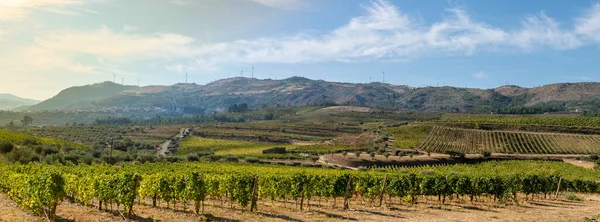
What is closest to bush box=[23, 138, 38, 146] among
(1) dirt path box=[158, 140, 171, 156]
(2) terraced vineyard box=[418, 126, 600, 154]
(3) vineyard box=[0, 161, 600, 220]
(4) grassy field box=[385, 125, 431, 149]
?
(3) vineyard box=[0, 161, 600, 220]

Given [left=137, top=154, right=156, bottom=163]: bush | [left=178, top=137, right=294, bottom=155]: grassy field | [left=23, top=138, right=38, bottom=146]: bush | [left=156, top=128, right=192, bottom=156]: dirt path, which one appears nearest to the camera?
[left=23, top=138, right=38, bottom=146]: bush

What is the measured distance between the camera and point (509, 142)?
389 feet

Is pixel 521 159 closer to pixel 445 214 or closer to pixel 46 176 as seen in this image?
pixel 445 214

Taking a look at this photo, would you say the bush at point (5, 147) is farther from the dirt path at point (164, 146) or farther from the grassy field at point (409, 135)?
the grassy field at point (409, 135)

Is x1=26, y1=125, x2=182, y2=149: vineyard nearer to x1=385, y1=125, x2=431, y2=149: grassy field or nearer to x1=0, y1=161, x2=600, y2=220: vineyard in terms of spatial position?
x1=385, y1=125, x2=431, y2=149: grassy field

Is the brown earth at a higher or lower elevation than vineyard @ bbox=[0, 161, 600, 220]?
lower

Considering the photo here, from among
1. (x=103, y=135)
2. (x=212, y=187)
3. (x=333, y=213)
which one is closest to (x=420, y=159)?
(x=333, y=213)

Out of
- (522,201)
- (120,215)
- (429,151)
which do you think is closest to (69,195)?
(120,215)

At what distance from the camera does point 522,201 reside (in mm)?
39469

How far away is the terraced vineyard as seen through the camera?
359 ft

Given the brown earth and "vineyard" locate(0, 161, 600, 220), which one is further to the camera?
the brown earth

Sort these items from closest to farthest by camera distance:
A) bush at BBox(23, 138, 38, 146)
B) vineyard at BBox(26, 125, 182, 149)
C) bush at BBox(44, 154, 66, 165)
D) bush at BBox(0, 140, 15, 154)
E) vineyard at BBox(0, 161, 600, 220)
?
1. vineyard at BBox(0, 161, 600, 220)
2. bush at BBox(44, 154, 66, 165)
3. bush at BBox(0, 140, 15, 154)
4. bush at BBox(23, 138, 38, 146)
5. vineyard at BBox(26, 125, 182, 149)

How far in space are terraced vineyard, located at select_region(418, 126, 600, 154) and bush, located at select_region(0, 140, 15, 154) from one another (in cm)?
8907

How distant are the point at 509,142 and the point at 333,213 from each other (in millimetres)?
108115
